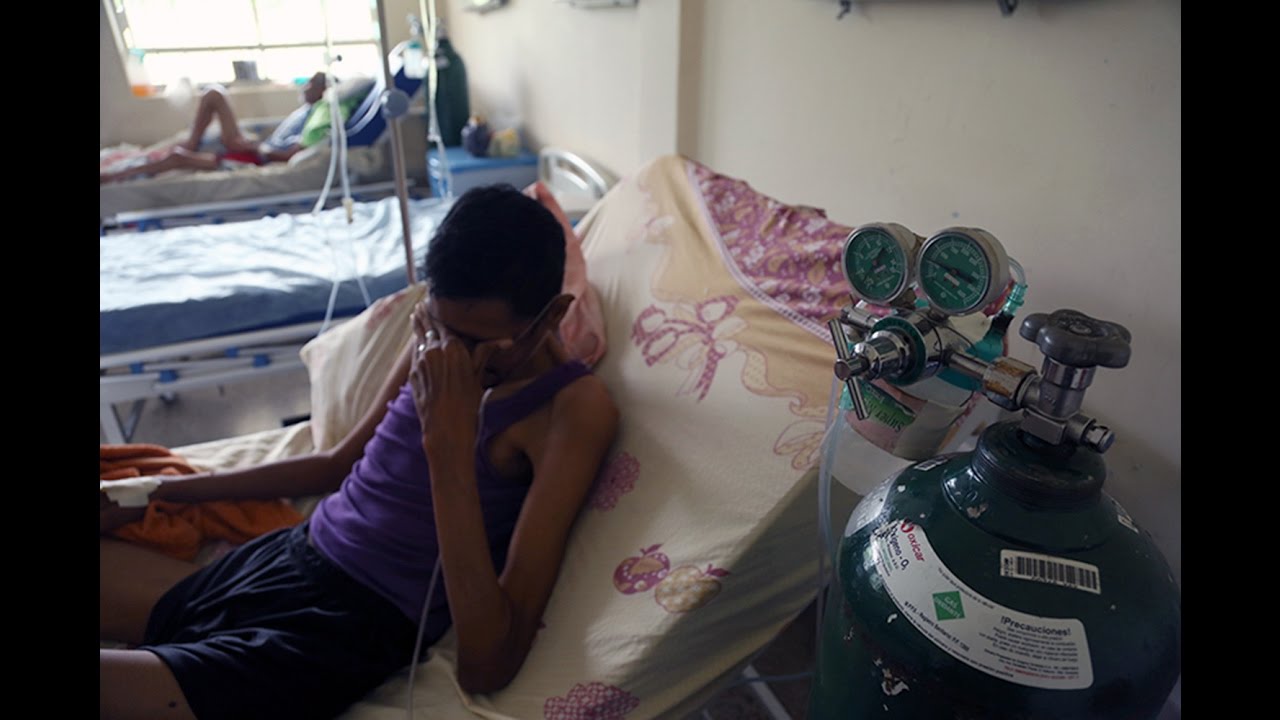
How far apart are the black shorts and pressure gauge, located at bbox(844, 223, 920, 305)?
82 cm

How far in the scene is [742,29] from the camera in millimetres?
1821

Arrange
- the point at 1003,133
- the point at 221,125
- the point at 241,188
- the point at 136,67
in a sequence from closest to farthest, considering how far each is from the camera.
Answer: the point at 1003,133
the point at 136,67
the point at 241,188
the point at 221,125

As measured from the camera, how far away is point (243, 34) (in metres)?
1.81

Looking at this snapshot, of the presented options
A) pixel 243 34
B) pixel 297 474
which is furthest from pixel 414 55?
pixel 297 474

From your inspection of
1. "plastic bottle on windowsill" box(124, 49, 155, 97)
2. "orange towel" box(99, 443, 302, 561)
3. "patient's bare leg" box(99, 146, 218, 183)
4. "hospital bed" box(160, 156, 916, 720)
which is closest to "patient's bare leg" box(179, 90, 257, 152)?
"patient's bare leg" box(99, 146, 218, 183)

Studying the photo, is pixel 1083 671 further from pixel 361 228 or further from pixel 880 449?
pixel 361 228

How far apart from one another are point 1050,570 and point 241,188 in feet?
14.6

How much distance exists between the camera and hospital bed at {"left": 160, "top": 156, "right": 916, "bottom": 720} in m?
0.95

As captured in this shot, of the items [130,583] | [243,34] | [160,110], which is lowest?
[130,583]

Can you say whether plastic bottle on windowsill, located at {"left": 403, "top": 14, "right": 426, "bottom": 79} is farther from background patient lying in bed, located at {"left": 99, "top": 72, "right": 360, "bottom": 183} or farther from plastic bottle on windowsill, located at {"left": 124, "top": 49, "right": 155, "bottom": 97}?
background patient lying in bed, located at {"left": 99, "top": 72, "right": 360, "bottom": 183}

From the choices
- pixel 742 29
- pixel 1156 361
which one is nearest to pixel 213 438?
pixel 742 29

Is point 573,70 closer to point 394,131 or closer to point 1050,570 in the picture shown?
point 394,131

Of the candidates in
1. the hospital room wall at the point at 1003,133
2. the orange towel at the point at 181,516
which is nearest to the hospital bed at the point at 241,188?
the hospital room wall at the point at 1003,133
